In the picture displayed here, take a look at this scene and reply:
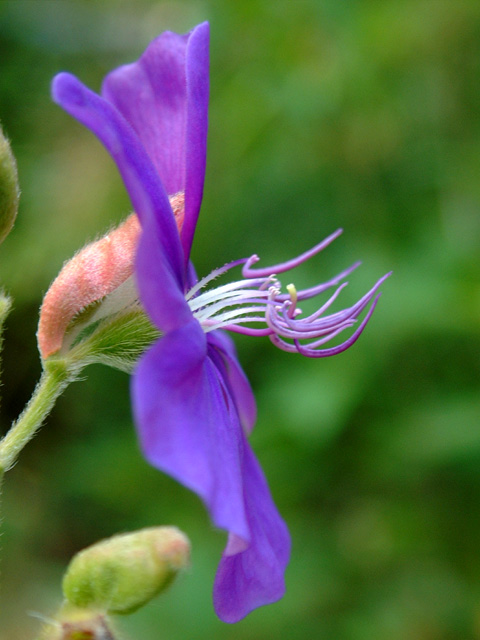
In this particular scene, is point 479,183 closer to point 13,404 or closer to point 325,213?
point 325,213

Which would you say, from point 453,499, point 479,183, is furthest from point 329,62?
point 453,499

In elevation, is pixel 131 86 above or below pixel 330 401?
above

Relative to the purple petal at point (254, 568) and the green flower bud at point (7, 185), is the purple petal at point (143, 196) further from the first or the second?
the purple petal at point (254, 568)

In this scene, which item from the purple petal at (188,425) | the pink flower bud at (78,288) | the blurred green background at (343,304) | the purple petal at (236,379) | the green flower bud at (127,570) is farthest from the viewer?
the blurred green background at (343,304)

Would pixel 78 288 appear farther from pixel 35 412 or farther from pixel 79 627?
pixel 79 627

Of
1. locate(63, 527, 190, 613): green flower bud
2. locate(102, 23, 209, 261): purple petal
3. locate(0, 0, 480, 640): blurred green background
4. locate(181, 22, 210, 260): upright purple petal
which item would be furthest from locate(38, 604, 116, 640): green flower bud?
locate(0, 0, 480, 640): blurred green background

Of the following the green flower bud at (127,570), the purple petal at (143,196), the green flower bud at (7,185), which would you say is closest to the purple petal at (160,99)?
the purple petal at (143,196)

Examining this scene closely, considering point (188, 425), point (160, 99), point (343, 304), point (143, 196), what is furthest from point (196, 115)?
point (343, 304)
